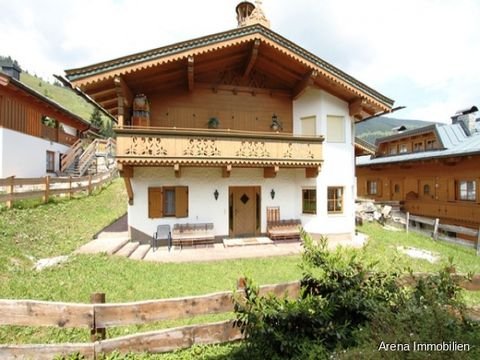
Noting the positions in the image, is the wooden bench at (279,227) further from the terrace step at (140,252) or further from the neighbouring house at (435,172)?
the neighbouring house at (435,172)

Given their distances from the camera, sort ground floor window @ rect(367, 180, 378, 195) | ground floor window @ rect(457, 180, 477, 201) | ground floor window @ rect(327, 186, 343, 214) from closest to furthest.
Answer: ground floor window @ rect(327, 186, 343, 214) → ground floor window @ rect(457, 180, 477, 201) → ground floor window @ rect(367, 180, 378, 195)

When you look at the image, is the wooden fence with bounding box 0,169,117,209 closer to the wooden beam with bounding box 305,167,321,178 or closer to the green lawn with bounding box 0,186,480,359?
the green lawn with bounding box 0,186,480,359

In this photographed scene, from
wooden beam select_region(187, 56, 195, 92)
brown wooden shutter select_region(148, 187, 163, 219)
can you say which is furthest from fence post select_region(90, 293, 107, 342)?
wooden beam select_region(187, 56, 195, 92)

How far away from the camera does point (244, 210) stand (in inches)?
532

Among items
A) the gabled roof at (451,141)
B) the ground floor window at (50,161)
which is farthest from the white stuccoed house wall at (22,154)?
the gabled roof at (451,141)

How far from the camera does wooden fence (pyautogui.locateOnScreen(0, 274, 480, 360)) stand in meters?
3.60

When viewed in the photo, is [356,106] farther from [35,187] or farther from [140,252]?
[35,187]

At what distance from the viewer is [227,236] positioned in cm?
1297

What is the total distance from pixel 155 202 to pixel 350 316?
9875mm

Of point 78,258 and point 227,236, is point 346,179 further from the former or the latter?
point 78,258

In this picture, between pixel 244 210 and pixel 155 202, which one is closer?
pixel 155 202

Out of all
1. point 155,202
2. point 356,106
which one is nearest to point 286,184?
point 356,106

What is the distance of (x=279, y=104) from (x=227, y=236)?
753 cm

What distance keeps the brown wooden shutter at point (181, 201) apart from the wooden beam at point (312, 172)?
613cm
